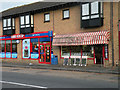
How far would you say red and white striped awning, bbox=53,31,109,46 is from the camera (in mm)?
16219

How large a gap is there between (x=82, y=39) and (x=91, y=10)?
298 centimetres

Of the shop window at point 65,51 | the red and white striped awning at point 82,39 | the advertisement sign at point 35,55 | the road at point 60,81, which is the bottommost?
the road at point 60,81

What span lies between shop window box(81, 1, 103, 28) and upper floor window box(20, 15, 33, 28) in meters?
7.79

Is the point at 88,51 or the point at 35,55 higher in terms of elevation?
the point at 88,51

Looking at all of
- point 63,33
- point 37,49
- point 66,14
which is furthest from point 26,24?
point 66,14

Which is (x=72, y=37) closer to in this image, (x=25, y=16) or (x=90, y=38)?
(x=90, y=38)

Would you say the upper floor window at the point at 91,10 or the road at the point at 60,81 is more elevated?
the upper floor window at the point at 91,10

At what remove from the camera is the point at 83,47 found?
60.2 feet

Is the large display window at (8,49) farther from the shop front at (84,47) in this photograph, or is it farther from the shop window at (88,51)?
the shop window at (88,51)

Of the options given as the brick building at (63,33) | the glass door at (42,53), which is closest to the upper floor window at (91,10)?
the brick building at (63,33)

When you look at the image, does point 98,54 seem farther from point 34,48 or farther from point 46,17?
point 34,48

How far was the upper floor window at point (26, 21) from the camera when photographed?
22781 millimetres

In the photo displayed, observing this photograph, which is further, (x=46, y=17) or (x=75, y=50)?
(x=46, y=17)

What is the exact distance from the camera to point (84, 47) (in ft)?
59.9
